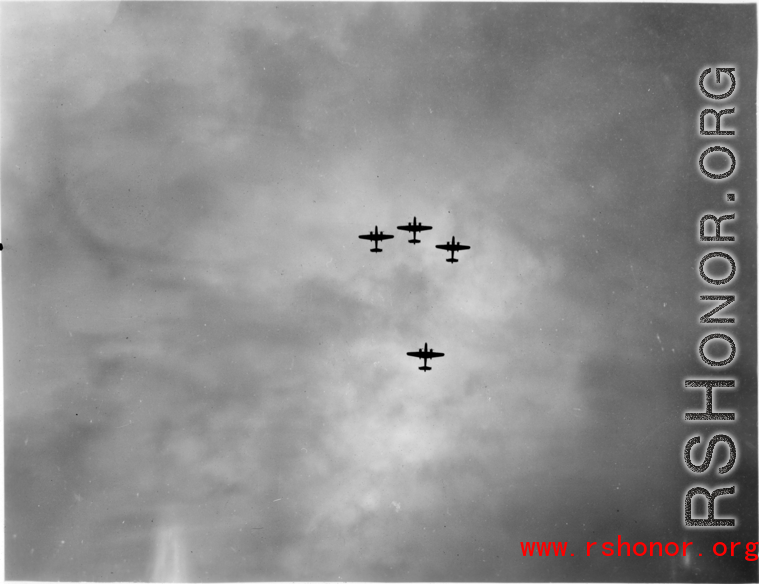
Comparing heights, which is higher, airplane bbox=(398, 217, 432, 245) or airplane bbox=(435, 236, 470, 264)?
airplane bbox=(398, 217, 432, 245)

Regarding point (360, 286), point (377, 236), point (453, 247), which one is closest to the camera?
point (453, 247)

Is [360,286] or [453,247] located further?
[360,286]

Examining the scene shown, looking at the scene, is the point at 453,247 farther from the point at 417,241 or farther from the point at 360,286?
the point at 360,286

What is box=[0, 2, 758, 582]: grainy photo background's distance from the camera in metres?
26.1

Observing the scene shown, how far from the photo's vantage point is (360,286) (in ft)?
86.6

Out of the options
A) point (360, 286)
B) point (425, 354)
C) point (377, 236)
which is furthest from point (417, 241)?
point (425, 354)

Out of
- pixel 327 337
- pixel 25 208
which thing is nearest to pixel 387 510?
pixel 327 337

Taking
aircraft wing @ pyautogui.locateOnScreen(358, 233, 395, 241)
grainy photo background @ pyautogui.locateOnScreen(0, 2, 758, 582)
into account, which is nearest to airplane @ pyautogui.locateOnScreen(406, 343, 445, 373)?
grainy photo background @ pyautogui.locateOnScreen(0, 2, 758, 582)

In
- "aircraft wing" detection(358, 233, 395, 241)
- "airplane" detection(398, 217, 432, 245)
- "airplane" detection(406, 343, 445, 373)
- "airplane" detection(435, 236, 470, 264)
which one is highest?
"airplane" detection(398, 217, 432, 245)

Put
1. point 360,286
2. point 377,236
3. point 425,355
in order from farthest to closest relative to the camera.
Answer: point 360,286 → point 425,355 → point 377,236

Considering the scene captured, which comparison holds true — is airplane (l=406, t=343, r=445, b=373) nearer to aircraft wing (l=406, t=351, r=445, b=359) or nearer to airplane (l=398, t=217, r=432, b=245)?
aircraft wing (l=406, t=351, r=445, b=359)

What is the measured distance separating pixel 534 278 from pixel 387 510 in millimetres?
12205

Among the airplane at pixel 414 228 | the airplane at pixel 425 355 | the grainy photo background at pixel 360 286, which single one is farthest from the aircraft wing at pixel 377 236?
the airplane at pixel 425 355

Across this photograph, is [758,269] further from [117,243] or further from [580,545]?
[117,243]
